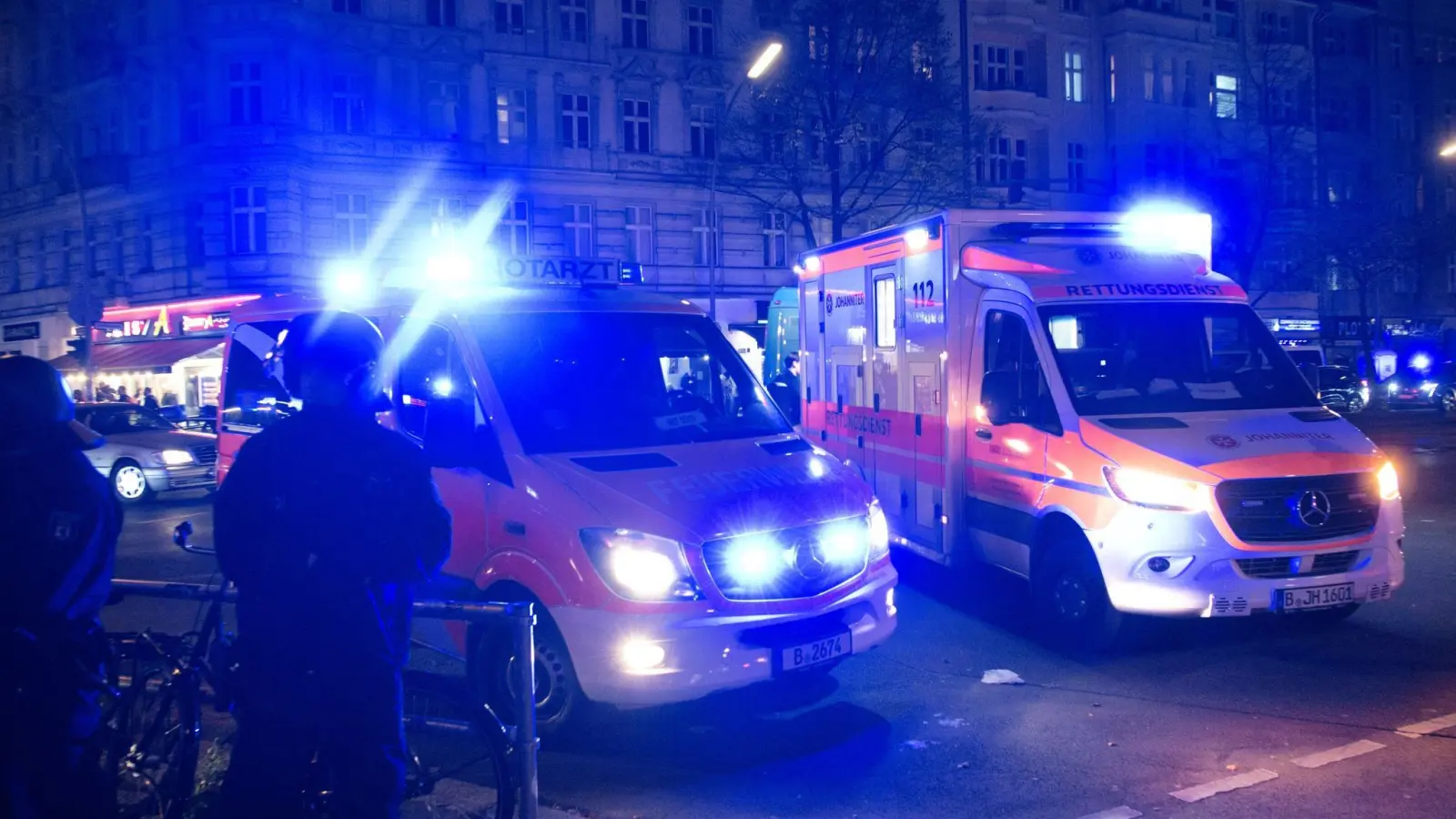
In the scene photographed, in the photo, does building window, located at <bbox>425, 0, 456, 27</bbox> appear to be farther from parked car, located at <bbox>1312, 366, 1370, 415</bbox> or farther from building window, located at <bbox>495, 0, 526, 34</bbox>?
parked car, located at <bbox>1312, 366, 1370, 415</bbox>

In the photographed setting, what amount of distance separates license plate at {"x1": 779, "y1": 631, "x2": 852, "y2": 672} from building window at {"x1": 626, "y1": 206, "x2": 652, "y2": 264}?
30455 millimetres

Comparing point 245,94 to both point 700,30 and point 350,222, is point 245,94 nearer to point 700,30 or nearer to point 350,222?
point 350,222

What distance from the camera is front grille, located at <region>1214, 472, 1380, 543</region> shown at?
7.07 m

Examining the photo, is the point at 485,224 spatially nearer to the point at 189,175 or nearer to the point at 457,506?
the point at 189,175

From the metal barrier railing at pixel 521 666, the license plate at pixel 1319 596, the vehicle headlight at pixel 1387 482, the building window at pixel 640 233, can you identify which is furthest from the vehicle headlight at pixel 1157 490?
the building window at pixel 640 233

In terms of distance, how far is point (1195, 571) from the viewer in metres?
7.07

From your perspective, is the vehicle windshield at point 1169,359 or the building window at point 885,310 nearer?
the vehicle windshield at point 1169,359

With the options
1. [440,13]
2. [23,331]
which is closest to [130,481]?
[440,13]

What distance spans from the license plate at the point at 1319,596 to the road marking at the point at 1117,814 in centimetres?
271

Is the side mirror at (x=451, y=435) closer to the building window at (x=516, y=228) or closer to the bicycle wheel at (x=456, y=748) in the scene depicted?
the bicycle wheel at (x=456, y=748)

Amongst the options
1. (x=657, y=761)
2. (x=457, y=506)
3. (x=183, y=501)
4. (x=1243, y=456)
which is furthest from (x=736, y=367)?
(x=183, y=501)

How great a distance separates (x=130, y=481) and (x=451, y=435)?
527 inches

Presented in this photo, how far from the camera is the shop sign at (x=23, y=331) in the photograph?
38.5 m

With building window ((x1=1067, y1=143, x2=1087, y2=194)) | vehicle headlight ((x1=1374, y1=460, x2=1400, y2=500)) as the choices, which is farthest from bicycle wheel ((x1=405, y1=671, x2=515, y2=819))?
building window ((x1=1067, y1=143, x2=1087, y2=194))
